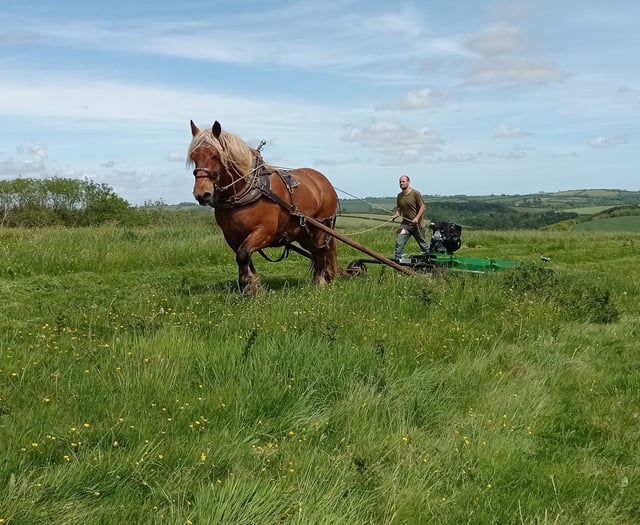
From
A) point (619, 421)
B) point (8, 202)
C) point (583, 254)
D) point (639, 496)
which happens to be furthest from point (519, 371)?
point (8, 202)

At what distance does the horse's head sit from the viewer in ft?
27.1

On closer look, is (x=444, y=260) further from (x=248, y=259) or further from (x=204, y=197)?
(x=204, y=197)

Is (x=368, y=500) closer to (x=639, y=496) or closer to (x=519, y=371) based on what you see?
(x=639, y=496)

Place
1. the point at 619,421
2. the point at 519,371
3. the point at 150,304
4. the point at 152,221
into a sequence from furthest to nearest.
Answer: the point at 152,221 → the point at 150,304 → the point at 519,371 → the point at 619,421

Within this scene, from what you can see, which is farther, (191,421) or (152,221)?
(152,221)

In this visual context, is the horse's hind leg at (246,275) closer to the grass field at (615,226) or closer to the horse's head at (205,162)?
the horse's head at (205,162)

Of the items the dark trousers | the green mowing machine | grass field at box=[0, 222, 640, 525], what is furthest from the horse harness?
the dark trousers

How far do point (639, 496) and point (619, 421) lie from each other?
1.17 meters

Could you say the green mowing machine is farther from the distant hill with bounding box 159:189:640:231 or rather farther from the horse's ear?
the horse's ear

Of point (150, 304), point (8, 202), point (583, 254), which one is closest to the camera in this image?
point (150, 304)

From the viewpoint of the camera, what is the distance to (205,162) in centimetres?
840

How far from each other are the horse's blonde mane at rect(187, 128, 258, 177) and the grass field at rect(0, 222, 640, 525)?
1794mm

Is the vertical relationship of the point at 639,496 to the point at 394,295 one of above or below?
below

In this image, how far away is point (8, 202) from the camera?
35.5m
